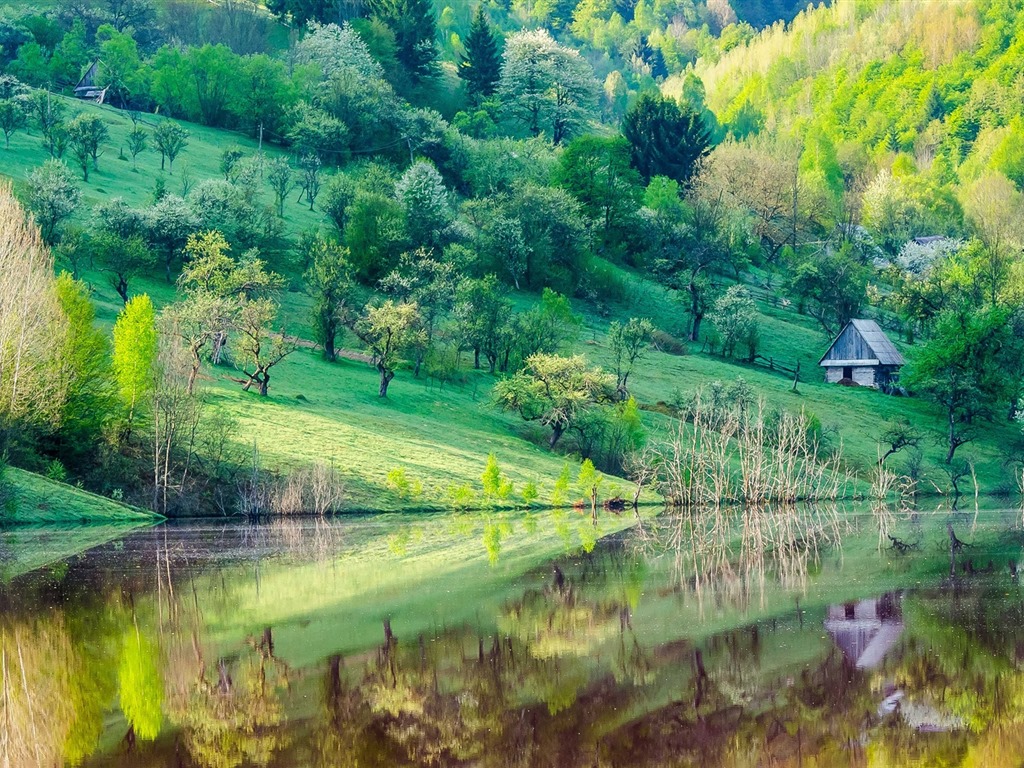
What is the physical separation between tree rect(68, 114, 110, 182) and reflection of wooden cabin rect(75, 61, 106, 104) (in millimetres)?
20581

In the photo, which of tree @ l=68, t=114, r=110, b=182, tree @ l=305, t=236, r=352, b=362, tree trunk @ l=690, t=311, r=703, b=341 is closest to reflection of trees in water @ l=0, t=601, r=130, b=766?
tree @ l=305, t=236, r=352, b=362

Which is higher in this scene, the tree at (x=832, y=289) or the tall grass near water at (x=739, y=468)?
the tree at (x=832, y=289)

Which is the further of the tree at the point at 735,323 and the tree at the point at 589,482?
the tree at the point at 735,323

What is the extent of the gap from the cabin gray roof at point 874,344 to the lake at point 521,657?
50358mm

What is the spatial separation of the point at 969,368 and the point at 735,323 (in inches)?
688

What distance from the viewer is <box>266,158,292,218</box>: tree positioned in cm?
9781

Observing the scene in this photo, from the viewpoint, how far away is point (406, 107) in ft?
415

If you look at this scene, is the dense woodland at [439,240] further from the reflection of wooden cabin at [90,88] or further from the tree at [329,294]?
the reflection of wooden cabin at [90,88]

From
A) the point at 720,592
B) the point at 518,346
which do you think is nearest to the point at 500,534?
the point at 720,592

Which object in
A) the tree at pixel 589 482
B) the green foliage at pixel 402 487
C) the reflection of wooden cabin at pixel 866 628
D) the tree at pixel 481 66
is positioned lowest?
the green foliage at pixel 402 487

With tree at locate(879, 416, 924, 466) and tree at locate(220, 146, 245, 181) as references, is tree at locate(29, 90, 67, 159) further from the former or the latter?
tree at locate(879, 416, 924, 466)

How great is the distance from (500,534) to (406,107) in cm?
8752

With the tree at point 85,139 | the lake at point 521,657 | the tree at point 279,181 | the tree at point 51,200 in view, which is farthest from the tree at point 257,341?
the tree at point 85,139

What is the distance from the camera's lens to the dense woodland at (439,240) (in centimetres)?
5581
